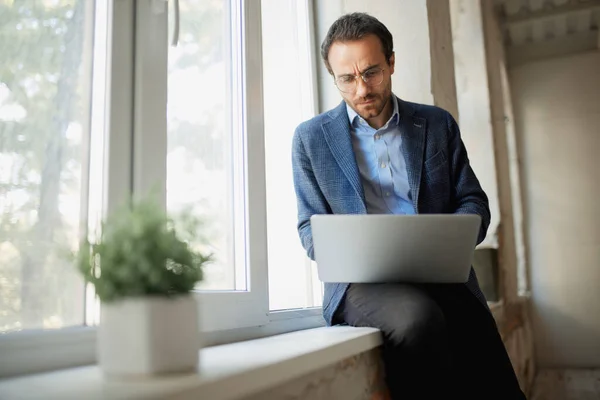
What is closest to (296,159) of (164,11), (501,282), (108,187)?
(164,11)

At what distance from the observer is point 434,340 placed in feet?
4.17

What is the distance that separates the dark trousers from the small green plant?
73 cm

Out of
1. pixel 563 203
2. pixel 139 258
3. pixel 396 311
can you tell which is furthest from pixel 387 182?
pixel 563 203

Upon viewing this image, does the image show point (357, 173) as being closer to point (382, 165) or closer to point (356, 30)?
point (382, 165)

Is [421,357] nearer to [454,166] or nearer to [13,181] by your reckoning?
[454,166]

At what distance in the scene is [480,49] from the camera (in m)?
3.60

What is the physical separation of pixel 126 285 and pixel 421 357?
81 cm

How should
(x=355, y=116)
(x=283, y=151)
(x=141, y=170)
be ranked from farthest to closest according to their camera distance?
1. (x=283, y=151)
2. (x=355, y=116)
3. (x=141, y=170)

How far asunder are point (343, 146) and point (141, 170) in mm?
679

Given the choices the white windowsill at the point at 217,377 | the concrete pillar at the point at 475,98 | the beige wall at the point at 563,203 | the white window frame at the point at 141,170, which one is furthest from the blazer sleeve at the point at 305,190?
the beige wall at the point at 563,203

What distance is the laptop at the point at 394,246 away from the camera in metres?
1.21

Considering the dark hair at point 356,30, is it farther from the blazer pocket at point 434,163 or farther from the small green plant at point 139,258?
the small green plant at point 139,258

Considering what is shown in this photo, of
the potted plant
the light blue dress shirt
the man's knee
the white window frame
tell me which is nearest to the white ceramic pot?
the potted plant

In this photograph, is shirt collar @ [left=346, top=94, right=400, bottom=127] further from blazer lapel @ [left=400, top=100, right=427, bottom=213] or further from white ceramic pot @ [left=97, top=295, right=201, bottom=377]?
white ceramic pot @ [left=97, top=295, right=201, bottom=377]
